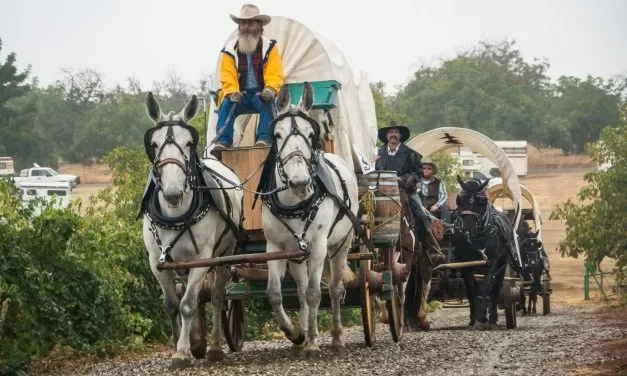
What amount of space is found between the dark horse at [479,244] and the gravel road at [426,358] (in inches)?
74.3

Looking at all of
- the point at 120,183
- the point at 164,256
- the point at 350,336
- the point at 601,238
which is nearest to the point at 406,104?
the point at 601,238

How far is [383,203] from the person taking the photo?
15391mm

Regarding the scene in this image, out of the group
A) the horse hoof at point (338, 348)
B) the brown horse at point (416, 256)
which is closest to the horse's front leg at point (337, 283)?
the horse hoof at point (338, 348)

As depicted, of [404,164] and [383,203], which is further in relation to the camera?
[404,164]

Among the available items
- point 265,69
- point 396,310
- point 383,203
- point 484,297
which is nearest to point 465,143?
point 484,297

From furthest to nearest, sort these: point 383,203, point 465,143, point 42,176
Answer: point 42,176
point 465,143
point 383,203

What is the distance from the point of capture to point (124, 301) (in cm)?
1669

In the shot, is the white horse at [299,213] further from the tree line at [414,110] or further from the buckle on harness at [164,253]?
the tree line at [414,110]

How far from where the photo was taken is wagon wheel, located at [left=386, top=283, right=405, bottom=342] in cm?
1574

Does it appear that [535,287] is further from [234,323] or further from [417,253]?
[234,323]

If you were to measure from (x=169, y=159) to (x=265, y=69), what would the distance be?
2.43 meters

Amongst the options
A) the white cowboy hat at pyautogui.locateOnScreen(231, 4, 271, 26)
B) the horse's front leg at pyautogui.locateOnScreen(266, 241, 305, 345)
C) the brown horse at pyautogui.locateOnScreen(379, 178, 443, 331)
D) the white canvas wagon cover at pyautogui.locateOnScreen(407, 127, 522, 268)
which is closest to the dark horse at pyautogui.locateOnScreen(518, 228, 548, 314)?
the white canvas wagon cover at pyautogui.locateOnScreen(407, 127, 522, 268)

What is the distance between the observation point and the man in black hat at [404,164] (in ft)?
58.5

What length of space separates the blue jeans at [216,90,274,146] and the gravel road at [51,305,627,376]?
2.30 meters
